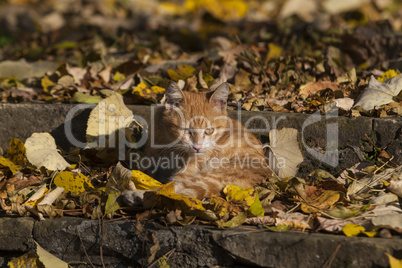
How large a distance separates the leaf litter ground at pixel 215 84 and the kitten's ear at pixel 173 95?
44 centimetres

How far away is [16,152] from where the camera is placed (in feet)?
11.0

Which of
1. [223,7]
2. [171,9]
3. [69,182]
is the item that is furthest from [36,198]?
[171,9]

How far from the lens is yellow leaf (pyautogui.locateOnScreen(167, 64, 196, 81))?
3830 mm

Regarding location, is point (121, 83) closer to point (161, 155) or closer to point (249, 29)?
point (161, 155)

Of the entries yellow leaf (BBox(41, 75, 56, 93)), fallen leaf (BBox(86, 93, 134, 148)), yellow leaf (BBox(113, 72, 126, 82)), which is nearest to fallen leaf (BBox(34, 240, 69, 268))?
fallen leaf (BBox(86, 93, 134, 148))

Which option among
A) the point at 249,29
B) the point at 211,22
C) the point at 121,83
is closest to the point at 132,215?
the point at 121,83

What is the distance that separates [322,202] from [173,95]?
131 centimetres

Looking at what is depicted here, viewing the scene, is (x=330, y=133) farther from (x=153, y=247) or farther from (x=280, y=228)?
(x=153, y=247)

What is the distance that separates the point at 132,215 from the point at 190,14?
20.3ft

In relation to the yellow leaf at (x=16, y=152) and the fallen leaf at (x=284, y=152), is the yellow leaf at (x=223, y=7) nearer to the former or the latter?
the fallen leaf at (x=284, y=152)

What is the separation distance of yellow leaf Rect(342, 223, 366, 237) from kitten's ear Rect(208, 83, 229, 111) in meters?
1.31

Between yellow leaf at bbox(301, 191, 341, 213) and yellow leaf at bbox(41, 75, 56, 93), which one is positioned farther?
yellow leaf at bbox(41, 75, 56, 93)

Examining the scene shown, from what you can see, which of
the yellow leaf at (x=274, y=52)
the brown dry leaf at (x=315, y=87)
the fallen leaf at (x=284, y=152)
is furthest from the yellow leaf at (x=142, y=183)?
the yellow leaf at (x=274, y=52)

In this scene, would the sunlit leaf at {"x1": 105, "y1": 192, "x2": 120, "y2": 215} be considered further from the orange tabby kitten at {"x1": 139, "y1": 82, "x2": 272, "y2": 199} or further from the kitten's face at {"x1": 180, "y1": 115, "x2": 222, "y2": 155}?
the kitten's face at {"x1": 180, "y1": 115, "x2": 222, "y2": 155}
